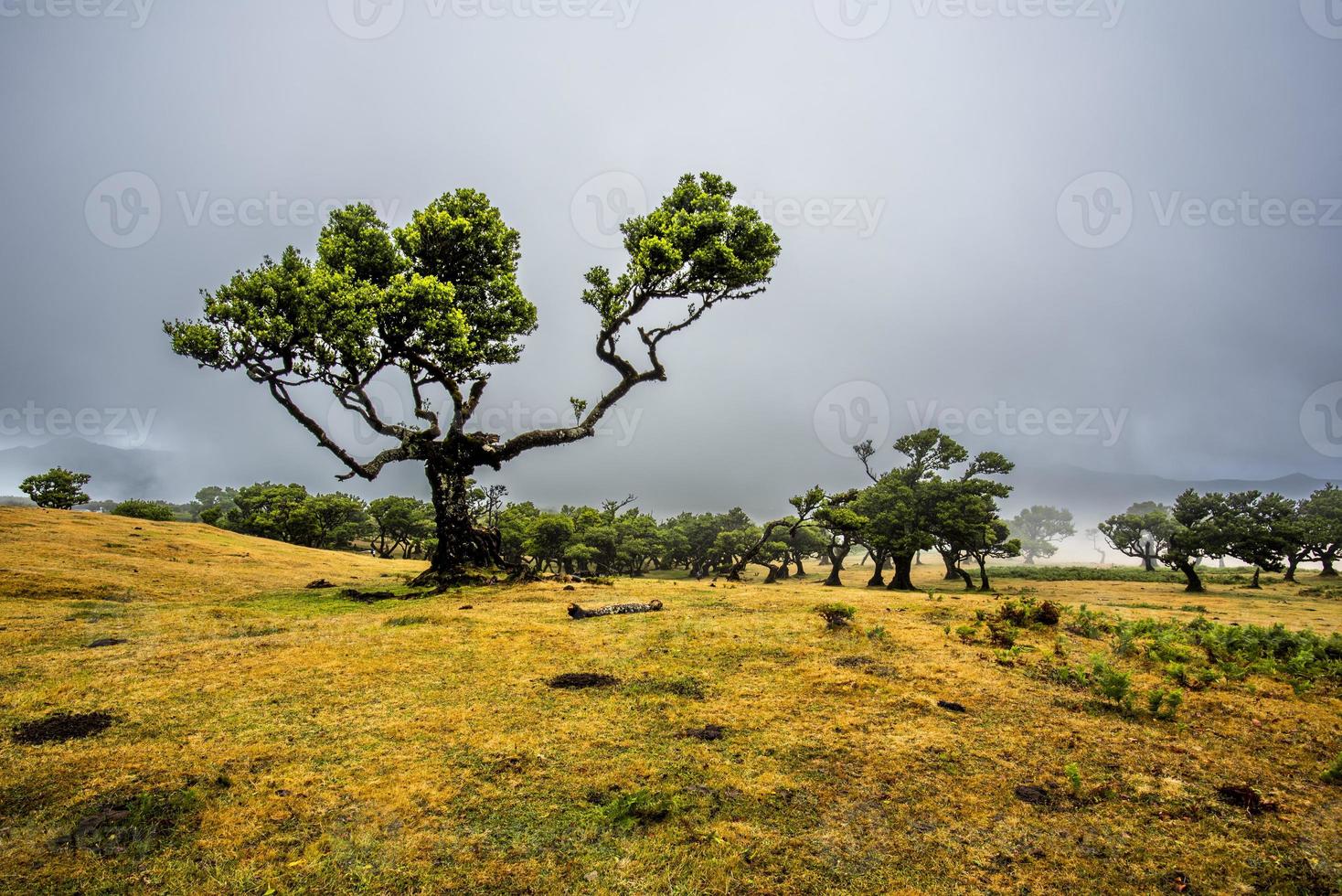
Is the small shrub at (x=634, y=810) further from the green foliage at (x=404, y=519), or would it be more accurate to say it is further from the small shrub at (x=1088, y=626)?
the green foliage at (x=404, y=519)

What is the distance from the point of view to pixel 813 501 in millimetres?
37125

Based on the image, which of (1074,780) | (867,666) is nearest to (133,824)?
(1074,780)

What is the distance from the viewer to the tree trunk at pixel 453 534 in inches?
784

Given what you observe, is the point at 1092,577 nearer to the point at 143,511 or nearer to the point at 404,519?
the point at 404,519

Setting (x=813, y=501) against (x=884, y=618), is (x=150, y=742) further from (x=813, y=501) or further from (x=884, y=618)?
(x=813, y=501)

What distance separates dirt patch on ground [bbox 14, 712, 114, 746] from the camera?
5129 mm

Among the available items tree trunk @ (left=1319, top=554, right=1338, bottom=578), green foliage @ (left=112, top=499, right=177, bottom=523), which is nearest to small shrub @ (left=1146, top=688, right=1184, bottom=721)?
green foliage @ (left=112, top=499, right=177, bottom=523)

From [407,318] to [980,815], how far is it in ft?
65.7

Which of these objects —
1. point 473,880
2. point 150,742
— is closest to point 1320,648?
point 473,880

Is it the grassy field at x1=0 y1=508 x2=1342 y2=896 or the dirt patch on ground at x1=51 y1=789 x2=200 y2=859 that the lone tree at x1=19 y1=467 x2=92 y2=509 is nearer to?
the grassy field at x1=0 y1=508 x2=1342 y2=896

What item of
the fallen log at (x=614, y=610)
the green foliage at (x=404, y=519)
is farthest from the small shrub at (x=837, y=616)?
the green foliage at (x=404, y=519)

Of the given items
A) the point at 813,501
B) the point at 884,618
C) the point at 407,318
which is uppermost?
the point at 407,318

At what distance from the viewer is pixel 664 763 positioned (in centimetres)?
499

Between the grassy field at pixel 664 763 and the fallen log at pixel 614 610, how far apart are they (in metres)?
2.48
